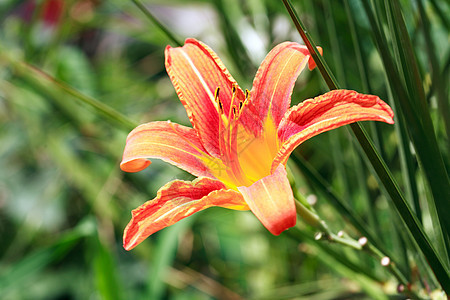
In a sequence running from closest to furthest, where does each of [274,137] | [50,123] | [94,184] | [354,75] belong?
[274,137] < [354,75] < [94,184] < [50,123]

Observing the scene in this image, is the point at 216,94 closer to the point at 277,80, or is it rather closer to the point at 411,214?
the point at 277,80

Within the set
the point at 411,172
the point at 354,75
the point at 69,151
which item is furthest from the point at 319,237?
the point at 69,151

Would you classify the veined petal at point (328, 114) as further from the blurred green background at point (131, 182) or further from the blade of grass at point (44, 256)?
the blade of grass at point (44, 256)

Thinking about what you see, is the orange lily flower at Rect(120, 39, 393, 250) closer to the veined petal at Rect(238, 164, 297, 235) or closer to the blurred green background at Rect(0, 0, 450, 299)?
the veined petal at Rect(238, 164, 297, 235)

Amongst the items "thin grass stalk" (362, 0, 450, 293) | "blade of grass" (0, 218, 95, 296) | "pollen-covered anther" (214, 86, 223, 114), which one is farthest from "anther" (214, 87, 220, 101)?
"blade of grass" (0, 218, 95, 296)

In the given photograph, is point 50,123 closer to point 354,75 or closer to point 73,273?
point 73,273

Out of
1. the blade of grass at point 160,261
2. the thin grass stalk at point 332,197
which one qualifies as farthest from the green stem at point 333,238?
the blade of grass at point 160,261
